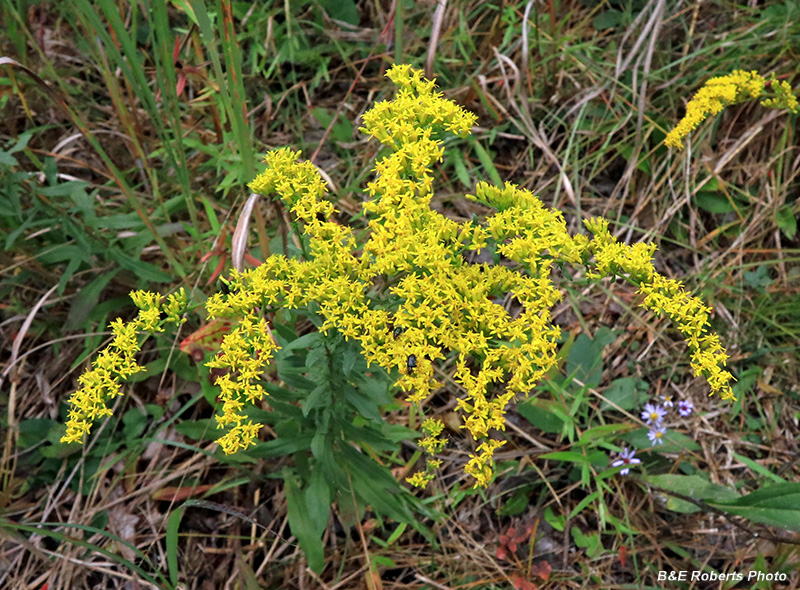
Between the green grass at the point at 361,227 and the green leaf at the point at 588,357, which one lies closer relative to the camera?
the green grass at the point at 361,227

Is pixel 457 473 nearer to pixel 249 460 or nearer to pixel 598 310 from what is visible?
pixel 249 460

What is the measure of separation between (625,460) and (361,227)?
6.59 feet

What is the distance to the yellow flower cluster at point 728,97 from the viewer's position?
11.4 ft

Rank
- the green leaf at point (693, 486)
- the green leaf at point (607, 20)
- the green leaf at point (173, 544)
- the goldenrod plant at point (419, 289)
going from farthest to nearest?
the green leaf at point (607, 20)
the green leaf at point (693, 486)
the green leaf at point (173, 544)
the goldenrod plant at point (419, 289)

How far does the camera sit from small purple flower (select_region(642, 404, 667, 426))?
3.34 meters

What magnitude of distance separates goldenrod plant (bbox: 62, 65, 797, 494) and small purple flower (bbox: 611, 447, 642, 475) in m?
1.16

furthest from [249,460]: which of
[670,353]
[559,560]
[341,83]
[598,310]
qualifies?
[341,83]

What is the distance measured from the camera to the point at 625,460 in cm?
321

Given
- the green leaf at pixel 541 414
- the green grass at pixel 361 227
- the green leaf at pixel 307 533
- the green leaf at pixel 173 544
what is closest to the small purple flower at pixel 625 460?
the green grass at pixel 361 227

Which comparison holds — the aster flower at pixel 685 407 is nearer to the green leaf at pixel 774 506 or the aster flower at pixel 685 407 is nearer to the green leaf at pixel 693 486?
the green leaf at pixel 693 486

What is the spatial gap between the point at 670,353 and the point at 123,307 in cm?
315

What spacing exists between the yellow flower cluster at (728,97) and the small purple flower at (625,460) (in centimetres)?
170

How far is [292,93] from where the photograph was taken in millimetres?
4336

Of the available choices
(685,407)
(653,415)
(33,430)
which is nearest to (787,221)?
(685,407)
